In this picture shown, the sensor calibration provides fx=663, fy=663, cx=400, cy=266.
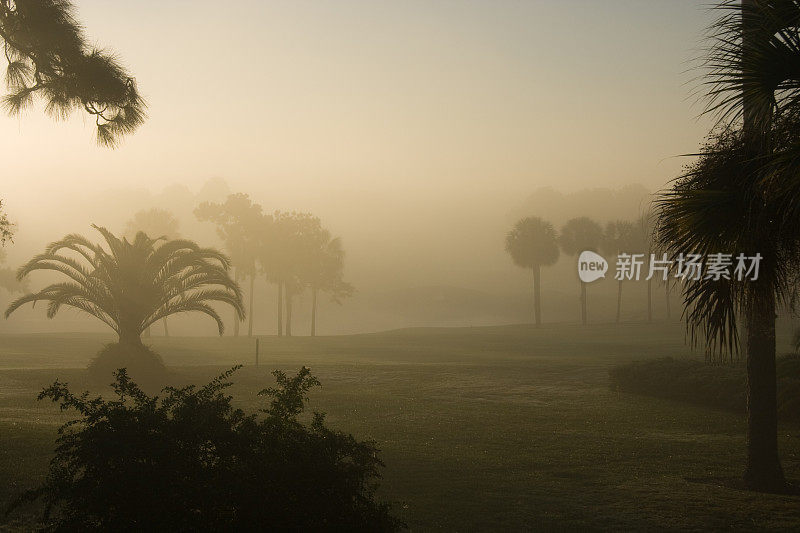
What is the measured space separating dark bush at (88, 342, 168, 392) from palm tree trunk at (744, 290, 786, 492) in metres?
18.1

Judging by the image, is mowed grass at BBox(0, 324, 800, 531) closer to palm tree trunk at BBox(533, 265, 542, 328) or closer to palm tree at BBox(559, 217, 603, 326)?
palm tree trunk at BBox(533, 265, 542, 328)

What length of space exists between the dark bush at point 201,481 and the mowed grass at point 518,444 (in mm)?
3249

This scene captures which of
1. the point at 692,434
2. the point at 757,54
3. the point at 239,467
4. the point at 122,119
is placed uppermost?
the point at 122,119

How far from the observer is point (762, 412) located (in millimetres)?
11977

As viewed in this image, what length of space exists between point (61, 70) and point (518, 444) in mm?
12620

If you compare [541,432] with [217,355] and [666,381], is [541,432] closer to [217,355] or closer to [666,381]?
[666,381]

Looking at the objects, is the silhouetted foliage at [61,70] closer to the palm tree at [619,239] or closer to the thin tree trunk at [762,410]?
the thin tree trunk at [762,410]

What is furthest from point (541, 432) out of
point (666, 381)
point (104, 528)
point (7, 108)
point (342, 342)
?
point (342, 342)

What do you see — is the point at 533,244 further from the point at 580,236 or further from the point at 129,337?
the point at 129,337

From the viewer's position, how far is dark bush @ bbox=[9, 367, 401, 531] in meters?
5.79

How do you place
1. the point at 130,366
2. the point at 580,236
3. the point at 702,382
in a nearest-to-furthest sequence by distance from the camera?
1. the point at 702,382
2. the point at 130,366
3. the point at 580,236

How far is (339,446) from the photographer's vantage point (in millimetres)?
6590

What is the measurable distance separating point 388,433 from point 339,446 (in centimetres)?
936

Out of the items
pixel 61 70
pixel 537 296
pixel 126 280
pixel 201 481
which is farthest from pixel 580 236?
pixel 201 481
